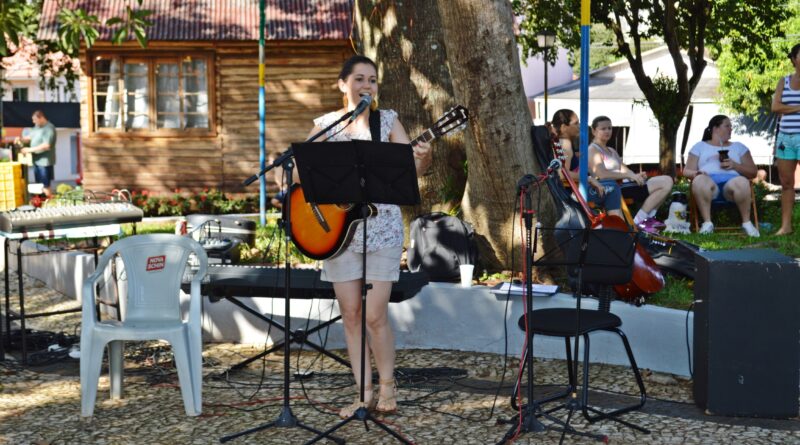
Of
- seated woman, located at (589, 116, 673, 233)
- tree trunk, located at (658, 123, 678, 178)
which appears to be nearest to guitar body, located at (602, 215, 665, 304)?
seated woman, located at (589, 116, 673, 233)

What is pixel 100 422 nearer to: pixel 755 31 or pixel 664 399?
pixel 664 399

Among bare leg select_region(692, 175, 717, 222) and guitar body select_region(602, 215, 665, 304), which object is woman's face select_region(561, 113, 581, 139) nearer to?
bare leg select_region(692, 175, 717, 222)

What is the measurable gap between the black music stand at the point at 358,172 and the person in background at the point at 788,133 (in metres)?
5.01

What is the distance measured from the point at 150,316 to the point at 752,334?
333 centimetres

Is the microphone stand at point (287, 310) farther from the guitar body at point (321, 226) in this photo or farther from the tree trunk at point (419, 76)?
the tree trunk at point (419, 76)

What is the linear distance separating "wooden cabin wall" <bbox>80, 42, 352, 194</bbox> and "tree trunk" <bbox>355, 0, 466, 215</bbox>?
7.19 m

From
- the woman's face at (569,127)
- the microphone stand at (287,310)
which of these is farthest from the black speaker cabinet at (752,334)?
the woman's face at (569,127)

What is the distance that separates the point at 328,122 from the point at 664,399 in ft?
7.92

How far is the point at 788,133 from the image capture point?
8695mm

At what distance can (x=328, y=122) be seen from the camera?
514cm

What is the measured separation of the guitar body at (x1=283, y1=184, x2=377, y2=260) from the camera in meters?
4.95

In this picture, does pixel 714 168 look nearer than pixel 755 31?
Yes

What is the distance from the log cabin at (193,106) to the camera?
1611cm

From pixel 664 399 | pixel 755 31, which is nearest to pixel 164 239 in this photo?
pixel 664 399
